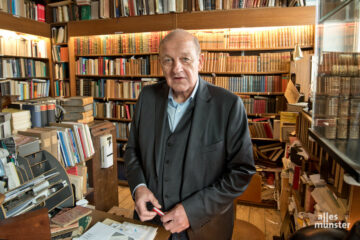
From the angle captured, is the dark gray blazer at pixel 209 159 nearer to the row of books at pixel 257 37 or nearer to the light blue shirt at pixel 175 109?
the light blue shirt at pixel 175 109

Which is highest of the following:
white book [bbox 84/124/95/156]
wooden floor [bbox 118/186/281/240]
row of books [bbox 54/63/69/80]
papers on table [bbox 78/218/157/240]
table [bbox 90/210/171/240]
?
row of books [bbox 54/63/69/80]

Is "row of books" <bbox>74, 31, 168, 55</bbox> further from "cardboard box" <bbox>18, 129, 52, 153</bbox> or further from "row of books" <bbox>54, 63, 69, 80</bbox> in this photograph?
"cardboard box" <bbox>18, 129, 52, 153</bbox>

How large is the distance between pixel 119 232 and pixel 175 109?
625mm

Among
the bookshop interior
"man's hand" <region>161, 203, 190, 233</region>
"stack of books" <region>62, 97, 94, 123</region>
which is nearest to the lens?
"man's hand" <region>161, 203, 190, 233</region>

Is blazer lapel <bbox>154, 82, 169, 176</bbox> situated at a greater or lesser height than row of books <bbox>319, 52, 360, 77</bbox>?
lesser

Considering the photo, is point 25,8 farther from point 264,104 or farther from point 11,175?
point 264,104

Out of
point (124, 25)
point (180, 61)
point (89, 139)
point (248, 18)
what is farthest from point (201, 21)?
point (180, 61)

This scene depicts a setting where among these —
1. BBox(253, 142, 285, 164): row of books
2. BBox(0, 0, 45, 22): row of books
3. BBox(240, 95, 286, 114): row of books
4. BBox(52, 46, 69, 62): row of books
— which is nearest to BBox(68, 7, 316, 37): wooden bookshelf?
BBox(52, 46, 69, 62): row of books

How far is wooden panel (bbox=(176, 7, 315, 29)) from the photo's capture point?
10.8 feet

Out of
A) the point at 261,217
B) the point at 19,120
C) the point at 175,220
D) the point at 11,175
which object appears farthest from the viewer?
the point at 261,217

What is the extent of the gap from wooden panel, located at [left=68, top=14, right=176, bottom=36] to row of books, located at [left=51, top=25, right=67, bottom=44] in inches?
9.6

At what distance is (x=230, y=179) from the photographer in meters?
1.14

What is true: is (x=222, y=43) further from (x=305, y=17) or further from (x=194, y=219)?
(x=194, y=219)

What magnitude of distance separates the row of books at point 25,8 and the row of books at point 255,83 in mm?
3187
